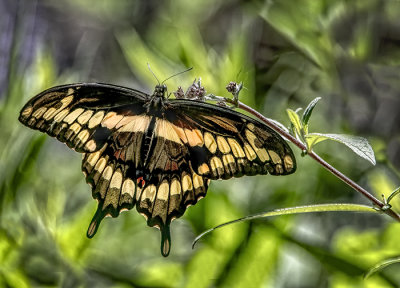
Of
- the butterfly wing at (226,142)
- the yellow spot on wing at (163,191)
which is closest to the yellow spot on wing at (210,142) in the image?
the butterfly wing at (226,142)

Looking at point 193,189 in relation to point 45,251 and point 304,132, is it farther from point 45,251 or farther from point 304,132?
point 45,251

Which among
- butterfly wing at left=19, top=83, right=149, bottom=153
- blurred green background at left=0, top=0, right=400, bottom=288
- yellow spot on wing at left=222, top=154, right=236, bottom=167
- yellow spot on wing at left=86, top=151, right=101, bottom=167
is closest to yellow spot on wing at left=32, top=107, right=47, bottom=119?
butterfly wing at left=19, top=83, right=149, bottom=153

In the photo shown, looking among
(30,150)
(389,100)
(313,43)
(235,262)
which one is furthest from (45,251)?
(389,100)

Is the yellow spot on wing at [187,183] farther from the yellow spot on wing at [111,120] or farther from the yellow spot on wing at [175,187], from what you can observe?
the yellow spot on wing at [111,120]

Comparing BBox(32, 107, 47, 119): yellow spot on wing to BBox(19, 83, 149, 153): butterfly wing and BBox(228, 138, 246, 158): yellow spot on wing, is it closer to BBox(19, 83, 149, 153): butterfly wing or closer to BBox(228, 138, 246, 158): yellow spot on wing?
BBox(19, 83, 149, 153): butterfly wing

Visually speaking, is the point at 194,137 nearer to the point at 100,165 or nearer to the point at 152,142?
the point at 152,142

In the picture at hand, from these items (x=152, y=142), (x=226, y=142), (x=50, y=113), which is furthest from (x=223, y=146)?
(x=50, y=113)
